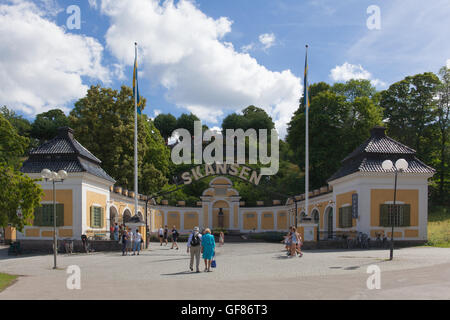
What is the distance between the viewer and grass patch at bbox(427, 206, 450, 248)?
28422 mm

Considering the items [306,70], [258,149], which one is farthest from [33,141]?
[306,70]

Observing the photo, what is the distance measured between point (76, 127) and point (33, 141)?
39.8 m

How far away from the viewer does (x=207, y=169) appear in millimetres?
37156

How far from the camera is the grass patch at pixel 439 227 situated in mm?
28422

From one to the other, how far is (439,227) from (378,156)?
1112cm

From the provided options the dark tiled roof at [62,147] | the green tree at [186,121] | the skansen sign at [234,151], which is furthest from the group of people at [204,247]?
the green tree at [186,121]

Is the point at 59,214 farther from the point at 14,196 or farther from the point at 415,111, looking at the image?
the point at 415,111

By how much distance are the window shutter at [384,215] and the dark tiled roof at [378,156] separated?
2.28 metres

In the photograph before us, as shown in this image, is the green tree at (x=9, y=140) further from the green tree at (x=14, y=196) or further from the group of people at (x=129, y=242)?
the group of people at (x=129, y=242)

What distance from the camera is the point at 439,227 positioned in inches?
1422

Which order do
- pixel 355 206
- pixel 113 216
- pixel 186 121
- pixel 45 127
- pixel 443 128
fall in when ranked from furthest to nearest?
pixel 186 121, pixel 45 127, pixel 443 128, pixel 113 216, pixel 355 206

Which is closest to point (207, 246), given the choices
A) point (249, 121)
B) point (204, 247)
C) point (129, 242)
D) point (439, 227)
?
point (204, 247)

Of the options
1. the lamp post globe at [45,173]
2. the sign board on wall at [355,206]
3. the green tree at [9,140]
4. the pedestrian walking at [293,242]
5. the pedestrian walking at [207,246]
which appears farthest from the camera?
the sign board on wall at [355,206]

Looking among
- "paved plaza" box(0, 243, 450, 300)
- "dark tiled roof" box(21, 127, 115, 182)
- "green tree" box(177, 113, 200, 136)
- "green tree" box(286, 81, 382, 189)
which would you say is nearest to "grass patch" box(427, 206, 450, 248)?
"green tree" box(286, 81, 382, 189)
